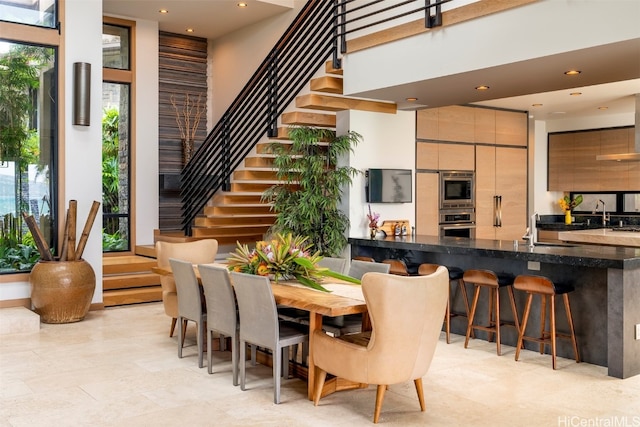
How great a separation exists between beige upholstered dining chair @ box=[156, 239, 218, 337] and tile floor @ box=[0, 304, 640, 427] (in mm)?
365

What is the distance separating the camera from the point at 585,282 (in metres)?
5.37

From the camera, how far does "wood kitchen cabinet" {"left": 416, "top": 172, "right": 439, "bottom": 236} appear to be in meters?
8.09

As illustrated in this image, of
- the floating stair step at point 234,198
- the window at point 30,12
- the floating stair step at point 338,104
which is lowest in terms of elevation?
the floating stair step at point 234,198

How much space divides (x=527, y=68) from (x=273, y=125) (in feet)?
10.5

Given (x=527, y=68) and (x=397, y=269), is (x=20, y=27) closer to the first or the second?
(x=397, y=269)

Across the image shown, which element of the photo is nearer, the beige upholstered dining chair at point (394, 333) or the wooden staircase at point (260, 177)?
the beige upholstered dining chair at point (394, 333)

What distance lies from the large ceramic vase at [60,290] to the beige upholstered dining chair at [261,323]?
120 inches

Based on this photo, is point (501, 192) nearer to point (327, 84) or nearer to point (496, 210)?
point (496, 210)

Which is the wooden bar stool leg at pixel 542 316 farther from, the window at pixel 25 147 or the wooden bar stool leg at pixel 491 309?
the window at pixel 25 147

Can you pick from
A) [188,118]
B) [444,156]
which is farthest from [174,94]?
[444,156]

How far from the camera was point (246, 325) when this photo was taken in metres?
4.49

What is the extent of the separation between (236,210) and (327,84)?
7.93 ft

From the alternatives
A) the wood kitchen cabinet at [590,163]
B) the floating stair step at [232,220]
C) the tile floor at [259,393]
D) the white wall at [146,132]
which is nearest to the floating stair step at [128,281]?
the floating stair step at [232,220]

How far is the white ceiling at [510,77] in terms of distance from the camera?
5.09 meters
